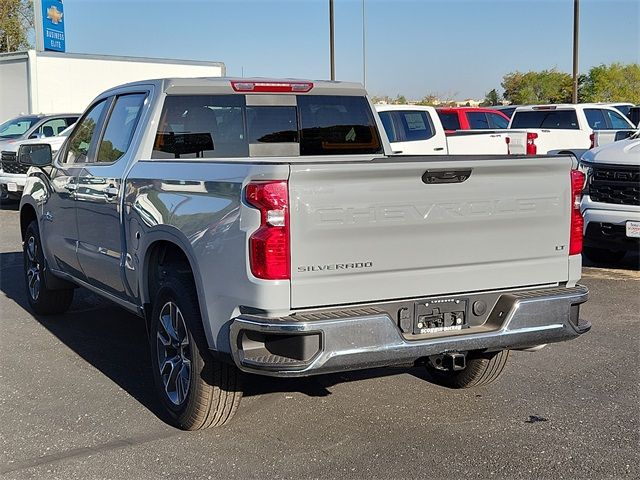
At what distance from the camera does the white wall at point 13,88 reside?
987 inches

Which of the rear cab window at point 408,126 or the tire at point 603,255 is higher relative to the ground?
the rear cab window at point 408,126

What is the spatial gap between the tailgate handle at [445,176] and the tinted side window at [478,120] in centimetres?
1542

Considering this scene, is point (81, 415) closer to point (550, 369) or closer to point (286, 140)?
point (286, 140)

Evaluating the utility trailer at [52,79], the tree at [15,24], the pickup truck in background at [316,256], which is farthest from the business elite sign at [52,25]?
the pickup truck in background at [316,256]

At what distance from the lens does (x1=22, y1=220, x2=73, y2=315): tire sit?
747 centimetres

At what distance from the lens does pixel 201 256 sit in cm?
442

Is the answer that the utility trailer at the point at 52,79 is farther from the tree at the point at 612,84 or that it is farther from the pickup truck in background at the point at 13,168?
the tree at the point at 612,84

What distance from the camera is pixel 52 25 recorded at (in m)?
35.2

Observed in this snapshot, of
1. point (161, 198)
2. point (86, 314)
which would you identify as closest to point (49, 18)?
point (86, 314)

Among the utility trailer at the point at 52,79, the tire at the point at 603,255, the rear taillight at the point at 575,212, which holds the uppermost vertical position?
the utility trailer at the point at 52,79

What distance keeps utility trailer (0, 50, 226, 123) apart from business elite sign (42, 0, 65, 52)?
8516 millimetres

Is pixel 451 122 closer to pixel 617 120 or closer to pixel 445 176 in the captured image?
pixel 617 120

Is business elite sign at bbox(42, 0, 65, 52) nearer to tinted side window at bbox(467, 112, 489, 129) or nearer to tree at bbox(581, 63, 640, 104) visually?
tinted side window at bbox(467, 112, 489, 129)

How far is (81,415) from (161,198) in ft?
4.59
